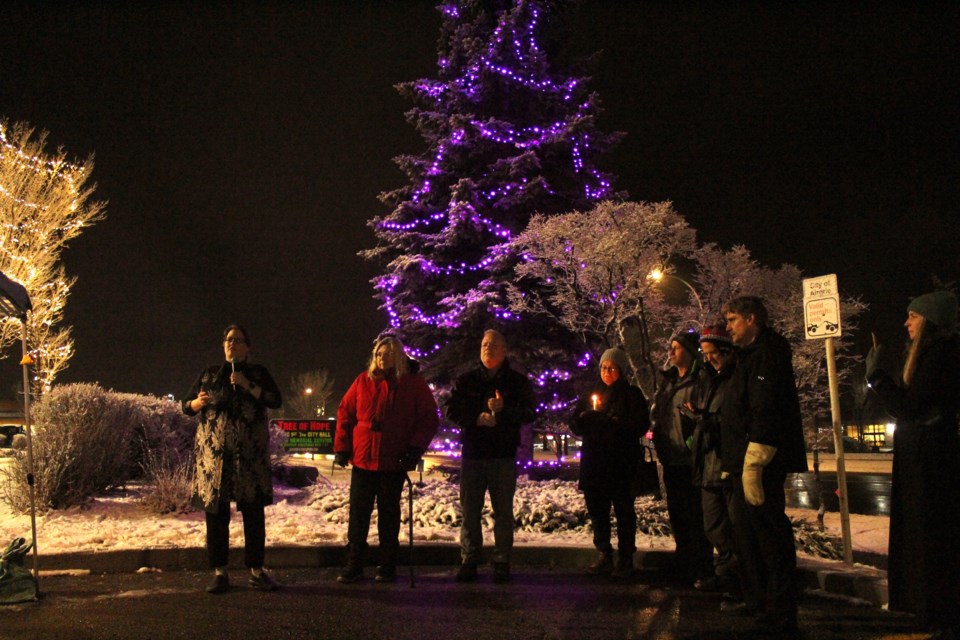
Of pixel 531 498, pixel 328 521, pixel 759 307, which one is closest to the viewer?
pixel 759 307

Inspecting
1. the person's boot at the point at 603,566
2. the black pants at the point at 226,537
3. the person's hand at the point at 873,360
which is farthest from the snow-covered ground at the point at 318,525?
the person's hand at the point at 873,360

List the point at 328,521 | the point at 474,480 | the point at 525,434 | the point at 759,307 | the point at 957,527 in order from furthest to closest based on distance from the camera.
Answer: the point at 525,434, the point at 328,521, the point at 474,480, the point at 759,307, the point at 957,527

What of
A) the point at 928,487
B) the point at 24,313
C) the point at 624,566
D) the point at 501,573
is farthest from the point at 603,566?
the point at 24,313

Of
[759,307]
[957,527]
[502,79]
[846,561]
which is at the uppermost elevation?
[502,79]

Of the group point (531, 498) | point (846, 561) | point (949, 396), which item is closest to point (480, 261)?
point (531, 498)

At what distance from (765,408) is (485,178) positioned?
12.3 metres

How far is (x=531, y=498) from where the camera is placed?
9.31 m

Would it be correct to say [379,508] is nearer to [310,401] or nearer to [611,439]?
[611,439]

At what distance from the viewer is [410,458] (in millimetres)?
6574

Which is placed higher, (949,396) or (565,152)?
(565,152)

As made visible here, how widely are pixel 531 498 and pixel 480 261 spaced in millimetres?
7661

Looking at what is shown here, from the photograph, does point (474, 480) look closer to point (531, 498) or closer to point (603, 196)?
point (531, 498)

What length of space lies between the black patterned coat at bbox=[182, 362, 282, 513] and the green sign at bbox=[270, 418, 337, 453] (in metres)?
13.7

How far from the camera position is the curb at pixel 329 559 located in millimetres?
6609
